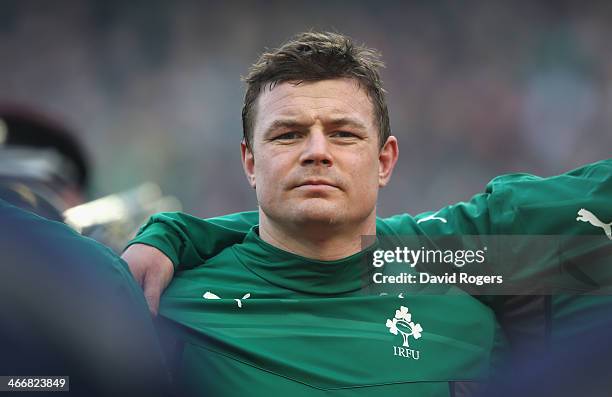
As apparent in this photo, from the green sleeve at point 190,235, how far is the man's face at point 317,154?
0.17 m

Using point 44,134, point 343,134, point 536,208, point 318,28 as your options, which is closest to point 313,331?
point 343,134

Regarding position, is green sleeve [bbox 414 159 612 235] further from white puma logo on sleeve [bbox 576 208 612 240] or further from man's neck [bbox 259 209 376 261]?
man's neck [bbox 259 209 376 261]

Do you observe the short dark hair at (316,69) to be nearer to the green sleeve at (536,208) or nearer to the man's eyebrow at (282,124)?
the man's eyebrow at (282,124)

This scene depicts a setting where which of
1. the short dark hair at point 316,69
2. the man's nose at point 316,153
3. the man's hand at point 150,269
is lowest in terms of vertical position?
the man's hand at point 150,269

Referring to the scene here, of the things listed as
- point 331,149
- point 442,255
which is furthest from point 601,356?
point 331,149

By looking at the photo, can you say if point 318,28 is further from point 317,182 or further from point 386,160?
point 317,182

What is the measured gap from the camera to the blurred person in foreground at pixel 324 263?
131 cm

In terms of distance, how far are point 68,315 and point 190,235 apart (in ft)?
2.18

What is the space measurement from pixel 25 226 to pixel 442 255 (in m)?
0.84

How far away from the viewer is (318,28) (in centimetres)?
690

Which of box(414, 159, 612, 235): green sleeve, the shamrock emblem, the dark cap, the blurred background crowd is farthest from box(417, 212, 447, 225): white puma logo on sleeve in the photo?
the blurred background crowd

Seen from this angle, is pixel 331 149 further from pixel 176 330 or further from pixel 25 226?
pixel 25 226

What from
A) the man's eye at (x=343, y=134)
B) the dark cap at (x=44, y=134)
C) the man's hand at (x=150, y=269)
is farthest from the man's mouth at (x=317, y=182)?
the dark cap at (x=44, y=134)

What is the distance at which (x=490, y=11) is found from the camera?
723 centimetres
